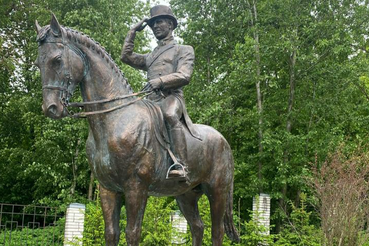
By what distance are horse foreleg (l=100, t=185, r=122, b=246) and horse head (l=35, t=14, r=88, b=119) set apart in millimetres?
877

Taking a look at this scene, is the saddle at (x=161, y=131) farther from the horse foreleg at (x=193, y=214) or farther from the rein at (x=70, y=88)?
the horse foreleg at (x=193, y=214)

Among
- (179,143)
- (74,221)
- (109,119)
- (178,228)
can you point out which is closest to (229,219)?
(179,143)

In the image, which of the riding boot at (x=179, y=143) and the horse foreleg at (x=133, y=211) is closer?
the horse foreleg at (x=133, y=211)

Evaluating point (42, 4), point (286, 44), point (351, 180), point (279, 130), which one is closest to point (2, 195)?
point (42, 4)

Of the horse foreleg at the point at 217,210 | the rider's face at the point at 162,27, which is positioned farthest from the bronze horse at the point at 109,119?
the rider's face at the point at 162,27

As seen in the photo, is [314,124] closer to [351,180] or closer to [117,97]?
[351,180]

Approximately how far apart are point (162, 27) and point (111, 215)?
190 centimetres

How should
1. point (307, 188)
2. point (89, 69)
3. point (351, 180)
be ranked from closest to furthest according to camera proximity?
point (89, 69), point (351, 180), point (307, 188)

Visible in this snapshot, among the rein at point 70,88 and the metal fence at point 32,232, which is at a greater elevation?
the rein at point 70,88

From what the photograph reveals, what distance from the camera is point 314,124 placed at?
16.0m

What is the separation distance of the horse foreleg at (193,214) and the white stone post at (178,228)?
17.3 ft

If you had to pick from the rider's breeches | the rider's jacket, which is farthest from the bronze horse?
the rider's jacket

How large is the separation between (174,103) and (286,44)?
35.5 ft

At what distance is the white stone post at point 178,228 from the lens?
1060cm
